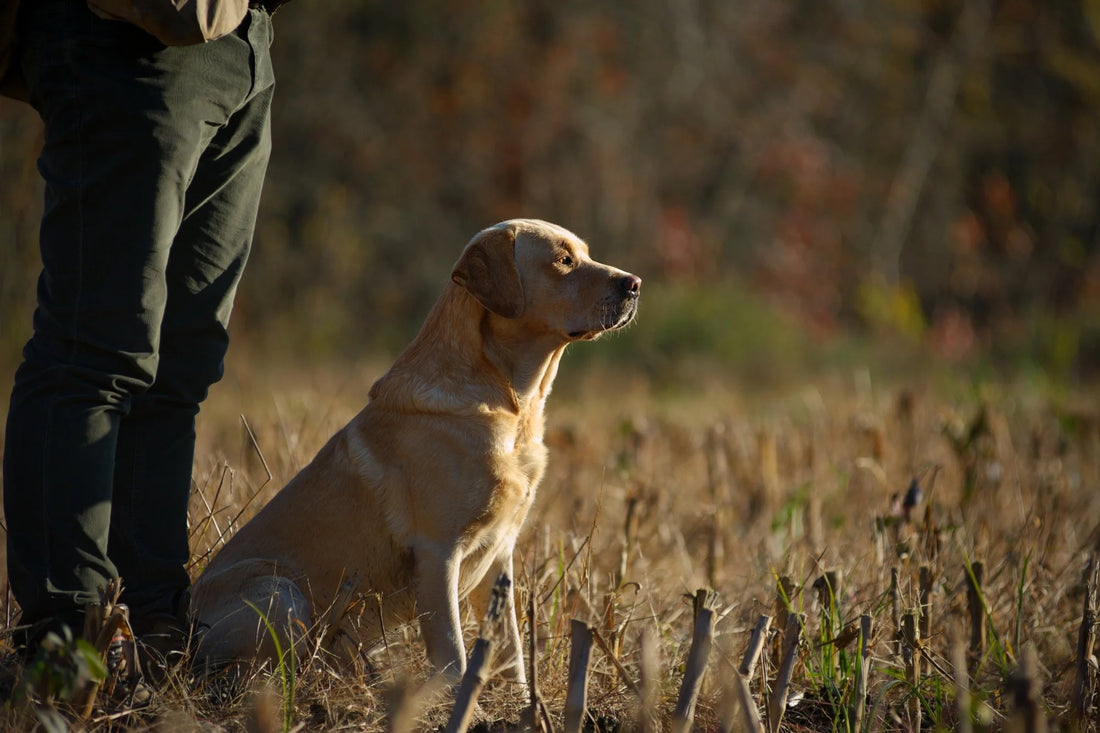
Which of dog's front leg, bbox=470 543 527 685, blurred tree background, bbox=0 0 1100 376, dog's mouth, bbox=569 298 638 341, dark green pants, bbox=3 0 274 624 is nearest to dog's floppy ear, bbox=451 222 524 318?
dog's mouth, bbox=569 298 638 341

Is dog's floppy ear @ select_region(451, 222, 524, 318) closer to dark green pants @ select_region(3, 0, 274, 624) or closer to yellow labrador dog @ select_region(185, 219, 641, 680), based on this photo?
yellow labrador dog @ select_region(185, 219, 641, 680)

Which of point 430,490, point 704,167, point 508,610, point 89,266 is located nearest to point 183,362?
point 89,266

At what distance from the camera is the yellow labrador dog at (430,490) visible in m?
2.90

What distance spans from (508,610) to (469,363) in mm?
709

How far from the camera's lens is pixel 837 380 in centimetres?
970

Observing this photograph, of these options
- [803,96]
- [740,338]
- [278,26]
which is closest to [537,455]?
[740,338]

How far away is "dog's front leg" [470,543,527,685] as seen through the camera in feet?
9.66

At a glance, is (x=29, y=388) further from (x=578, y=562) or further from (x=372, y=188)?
(x=372, y=188)

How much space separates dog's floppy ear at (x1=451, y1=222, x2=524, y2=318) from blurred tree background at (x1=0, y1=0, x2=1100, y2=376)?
6.28 meters

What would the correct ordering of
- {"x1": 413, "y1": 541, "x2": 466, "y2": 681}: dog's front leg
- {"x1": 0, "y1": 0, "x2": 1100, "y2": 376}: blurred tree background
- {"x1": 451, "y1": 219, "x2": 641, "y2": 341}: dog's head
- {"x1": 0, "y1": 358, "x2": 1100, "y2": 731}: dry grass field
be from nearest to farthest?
{"x1": 0, "y1": 358, "x2": 1100, "y2": 731}: dry grass field
{"x1": 413, "y1": 541, "x2": 466, "y2": 681}: dog's front leg
{"x1": 451, "y1": 219, "x2": 641, "y2": 341}: dog's head
{"x1": 0, "y1": 0, "x2": 1100, "y2": 376}: blurred tree background

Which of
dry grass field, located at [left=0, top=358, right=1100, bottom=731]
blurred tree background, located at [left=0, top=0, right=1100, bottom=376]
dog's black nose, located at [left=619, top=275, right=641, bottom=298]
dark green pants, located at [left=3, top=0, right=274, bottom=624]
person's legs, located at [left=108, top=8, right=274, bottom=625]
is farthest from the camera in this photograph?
blurred tree background, located at [left=0, top=0, right=1100, bottom=376]

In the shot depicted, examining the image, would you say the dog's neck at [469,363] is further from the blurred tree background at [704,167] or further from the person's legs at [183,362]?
the blurred tree background at [704,167]

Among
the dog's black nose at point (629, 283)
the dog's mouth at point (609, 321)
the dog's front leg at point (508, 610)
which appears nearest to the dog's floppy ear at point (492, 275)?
the dog's mouth at point (609, 321)

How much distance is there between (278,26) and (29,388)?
9767mm
